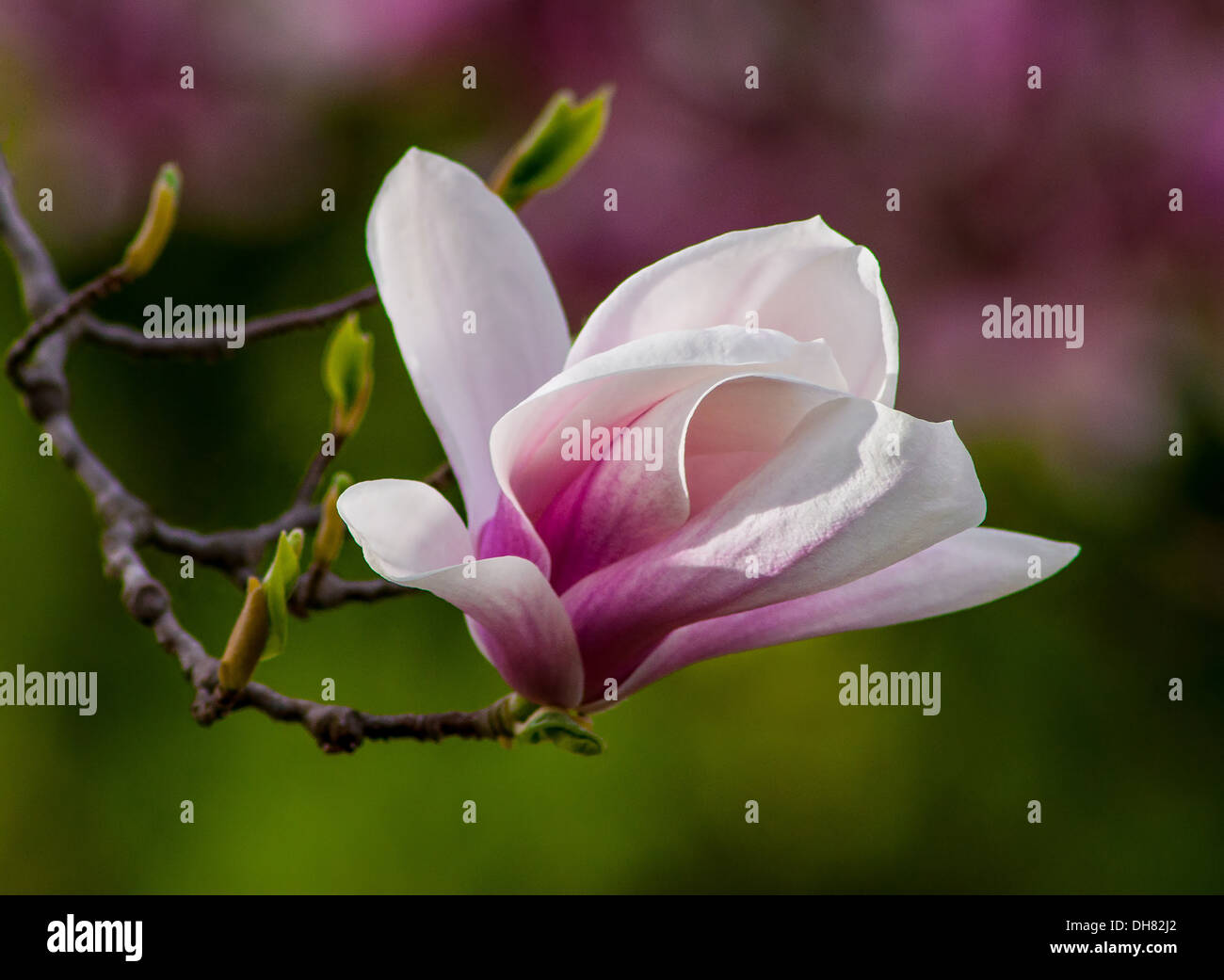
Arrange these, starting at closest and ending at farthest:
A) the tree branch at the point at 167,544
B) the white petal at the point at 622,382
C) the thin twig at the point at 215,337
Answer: the white petal at the point at 622,382
the tree branch at the point at 167,544
the thin twig at the point at 215,337

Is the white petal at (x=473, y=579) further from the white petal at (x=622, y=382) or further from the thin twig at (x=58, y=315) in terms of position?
the thin twig at (x=58, y=315)

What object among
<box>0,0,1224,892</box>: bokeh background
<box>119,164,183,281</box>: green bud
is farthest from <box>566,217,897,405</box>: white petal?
<box>0,0,1224,892</box>: bokeh background

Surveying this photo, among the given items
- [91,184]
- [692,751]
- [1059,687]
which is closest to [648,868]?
[692,751]

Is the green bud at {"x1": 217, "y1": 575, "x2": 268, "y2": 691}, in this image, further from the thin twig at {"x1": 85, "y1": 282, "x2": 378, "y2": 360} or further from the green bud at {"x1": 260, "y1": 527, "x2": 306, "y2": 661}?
the thin twig at {"x1": 85, "y1": 282, "x2": 378, "y2": 360}

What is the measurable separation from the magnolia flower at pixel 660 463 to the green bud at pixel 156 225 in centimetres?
11

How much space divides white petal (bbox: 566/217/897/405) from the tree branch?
15 centimetres

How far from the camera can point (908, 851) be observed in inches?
49.1

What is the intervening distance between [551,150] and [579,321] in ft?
2.07

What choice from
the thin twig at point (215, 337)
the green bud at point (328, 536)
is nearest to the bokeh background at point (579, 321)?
the thin twig at point (215, 337)

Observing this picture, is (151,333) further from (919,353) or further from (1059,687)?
(1059,687)

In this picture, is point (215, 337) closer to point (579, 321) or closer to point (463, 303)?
point (463, 303)

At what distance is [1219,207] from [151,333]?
93 cm

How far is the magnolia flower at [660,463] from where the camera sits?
1.21 feet

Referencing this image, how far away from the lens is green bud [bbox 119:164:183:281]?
520 mm
